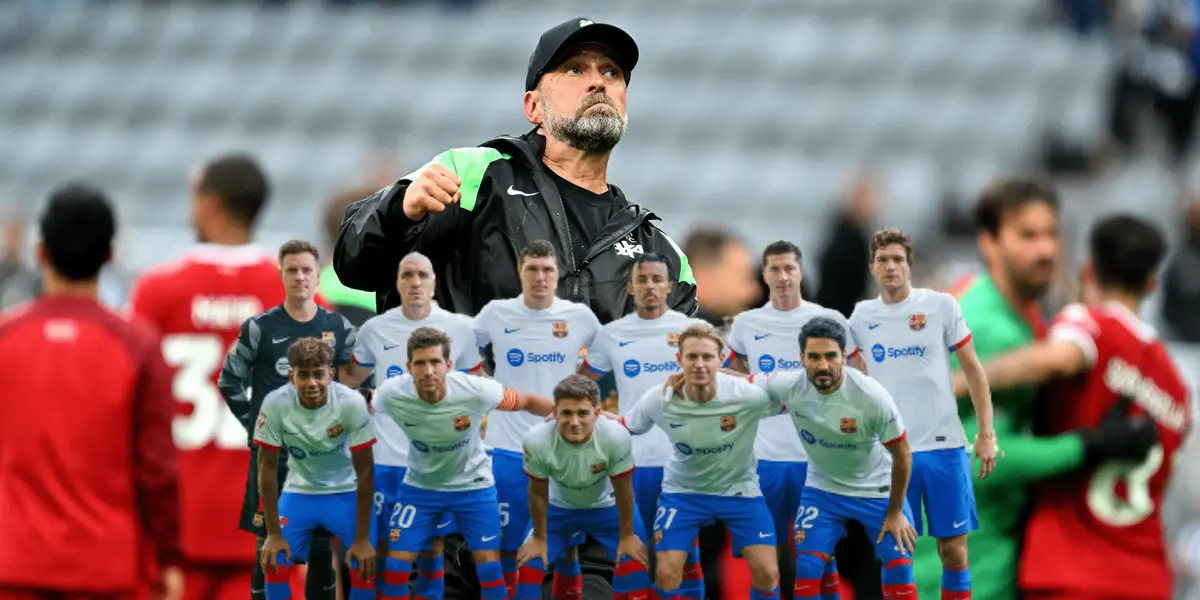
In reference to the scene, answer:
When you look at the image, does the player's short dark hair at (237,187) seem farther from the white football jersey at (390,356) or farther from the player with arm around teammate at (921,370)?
the player with arm around teammate at (921,370)

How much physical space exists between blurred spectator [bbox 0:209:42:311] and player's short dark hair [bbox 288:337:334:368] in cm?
809

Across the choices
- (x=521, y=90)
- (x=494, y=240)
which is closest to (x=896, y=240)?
(x=494, y=240)

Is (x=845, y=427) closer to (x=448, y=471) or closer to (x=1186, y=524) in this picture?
(x=448, y=471)

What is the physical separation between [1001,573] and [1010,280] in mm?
1167

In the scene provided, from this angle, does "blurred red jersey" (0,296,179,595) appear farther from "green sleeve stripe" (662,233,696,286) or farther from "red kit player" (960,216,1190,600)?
"red kit player" (960,216,1190,600)

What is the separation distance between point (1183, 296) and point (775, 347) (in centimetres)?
917

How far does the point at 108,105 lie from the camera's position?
19438 millimetres

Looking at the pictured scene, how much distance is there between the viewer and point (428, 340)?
11.4ft

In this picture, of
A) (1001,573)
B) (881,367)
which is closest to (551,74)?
(881,367)

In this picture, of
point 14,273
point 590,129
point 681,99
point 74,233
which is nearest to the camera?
point 590,129

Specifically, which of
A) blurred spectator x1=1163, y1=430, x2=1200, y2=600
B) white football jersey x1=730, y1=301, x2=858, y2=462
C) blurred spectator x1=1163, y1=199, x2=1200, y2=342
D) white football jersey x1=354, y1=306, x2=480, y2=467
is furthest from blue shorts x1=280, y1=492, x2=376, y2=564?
blurred spectator x1=1163, y1=199, x2=1200, y2=342

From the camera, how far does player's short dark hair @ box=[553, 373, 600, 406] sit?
3.49 m

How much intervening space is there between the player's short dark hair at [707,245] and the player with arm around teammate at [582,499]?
1.17 meters

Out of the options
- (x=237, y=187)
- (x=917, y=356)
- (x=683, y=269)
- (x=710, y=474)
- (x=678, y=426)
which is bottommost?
(x=710, y=474)
